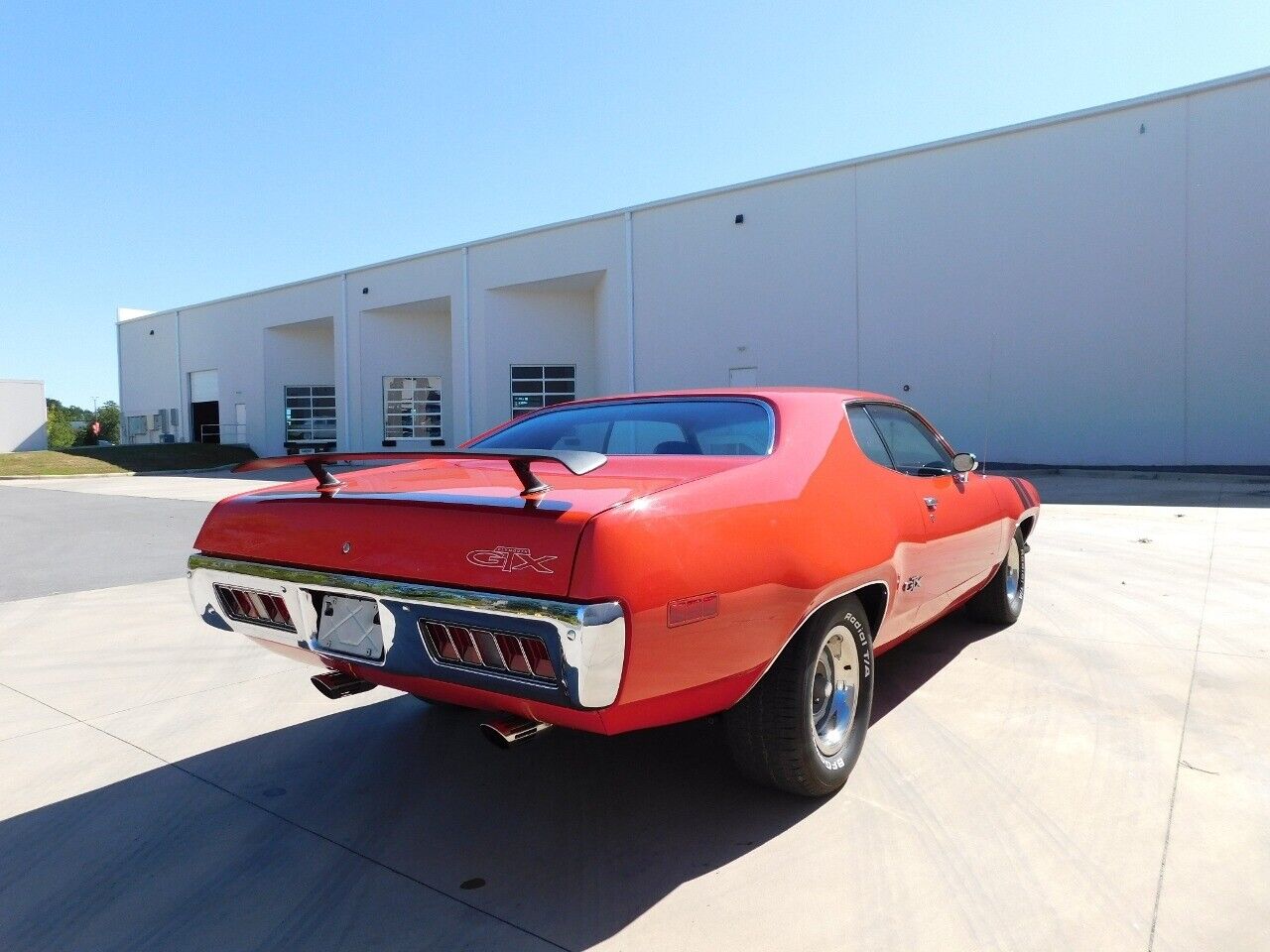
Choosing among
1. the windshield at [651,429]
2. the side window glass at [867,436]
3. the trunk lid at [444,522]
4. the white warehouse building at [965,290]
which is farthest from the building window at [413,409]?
the trunk lid at [444,522]

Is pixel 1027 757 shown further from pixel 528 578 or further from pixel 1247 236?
pixel 1247 236

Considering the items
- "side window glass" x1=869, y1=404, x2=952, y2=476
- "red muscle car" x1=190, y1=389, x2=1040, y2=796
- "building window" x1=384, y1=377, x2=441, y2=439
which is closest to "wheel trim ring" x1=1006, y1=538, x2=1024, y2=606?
"side window glass" x1=869, y1=404, x2=952, y2=476

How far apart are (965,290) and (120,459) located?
27.6 meters

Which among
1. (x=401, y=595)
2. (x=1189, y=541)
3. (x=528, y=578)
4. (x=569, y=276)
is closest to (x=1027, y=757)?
(x=528, y=578)

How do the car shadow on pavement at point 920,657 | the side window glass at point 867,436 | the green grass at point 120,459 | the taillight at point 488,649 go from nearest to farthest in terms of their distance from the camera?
the taillight at point 488,649 < the side window glass at point 867,436 < the car shadow on pavement at point 920,657 < the green grass at point 120,459

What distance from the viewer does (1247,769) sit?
2926 mm

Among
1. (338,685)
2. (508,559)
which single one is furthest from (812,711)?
(338,685)

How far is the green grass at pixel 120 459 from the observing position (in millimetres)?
27594

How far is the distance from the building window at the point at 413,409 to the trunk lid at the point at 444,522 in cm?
2751

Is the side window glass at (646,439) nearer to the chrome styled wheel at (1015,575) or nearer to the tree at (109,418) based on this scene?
the chrome styled wheel at (1015,575)

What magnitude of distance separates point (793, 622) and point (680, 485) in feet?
1.70

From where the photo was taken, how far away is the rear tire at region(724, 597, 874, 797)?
2.53 meters

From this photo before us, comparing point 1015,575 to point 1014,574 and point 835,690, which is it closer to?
point 1014,574

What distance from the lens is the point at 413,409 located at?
98.4 ft
